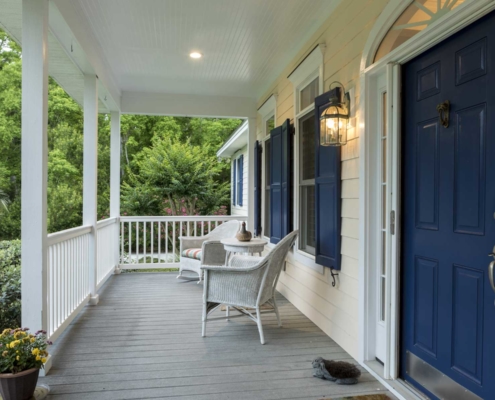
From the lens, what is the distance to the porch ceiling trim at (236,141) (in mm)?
7704

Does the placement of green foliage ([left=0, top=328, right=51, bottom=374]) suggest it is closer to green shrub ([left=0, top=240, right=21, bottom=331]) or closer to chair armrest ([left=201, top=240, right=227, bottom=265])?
green shrub ([left=0, top=240, right=21, bottom=331])

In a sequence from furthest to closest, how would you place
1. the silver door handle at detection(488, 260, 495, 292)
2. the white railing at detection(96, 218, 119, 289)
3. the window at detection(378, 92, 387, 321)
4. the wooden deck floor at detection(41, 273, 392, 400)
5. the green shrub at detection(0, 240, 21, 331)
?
the white railing at detection(96, 218, 119, 289) → the green shrub at detection(0, 240, 21, 331) → the window at detection(378, 92, 387, 321) → the wooden deck floor at detection(41, 273, 392, 400) → the silver door handle at detection(488, 260, 495, 292)

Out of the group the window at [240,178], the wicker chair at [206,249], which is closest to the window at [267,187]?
the wicker chair at [206,249]

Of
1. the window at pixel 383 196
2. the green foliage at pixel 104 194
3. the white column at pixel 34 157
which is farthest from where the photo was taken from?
the green foliage at pixel 104 194

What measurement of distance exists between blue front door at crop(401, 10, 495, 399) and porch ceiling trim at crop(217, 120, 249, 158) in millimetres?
4772

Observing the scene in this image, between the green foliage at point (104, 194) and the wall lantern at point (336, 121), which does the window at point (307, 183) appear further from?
the green foliage at point (104, 194)

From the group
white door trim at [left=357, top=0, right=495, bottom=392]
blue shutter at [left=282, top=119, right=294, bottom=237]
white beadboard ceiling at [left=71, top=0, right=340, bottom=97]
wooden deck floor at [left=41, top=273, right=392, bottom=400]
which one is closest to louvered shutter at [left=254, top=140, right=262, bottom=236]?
white beadboard ceiling at [left=71, top=0, right=340, bottom=97]

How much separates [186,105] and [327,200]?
12.7 feet

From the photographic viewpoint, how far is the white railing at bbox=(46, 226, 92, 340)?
9.96 feet

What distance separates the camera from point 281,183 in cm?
479

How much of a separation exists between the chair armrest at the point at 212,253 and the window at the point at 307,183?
133 centimetres

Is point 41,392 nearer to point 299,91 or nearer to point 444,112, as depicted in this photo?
point 444,112

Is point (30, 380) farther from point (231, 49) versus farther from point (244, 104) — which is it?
point (244, 104)

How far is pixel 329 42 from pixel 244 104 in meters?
3.18
